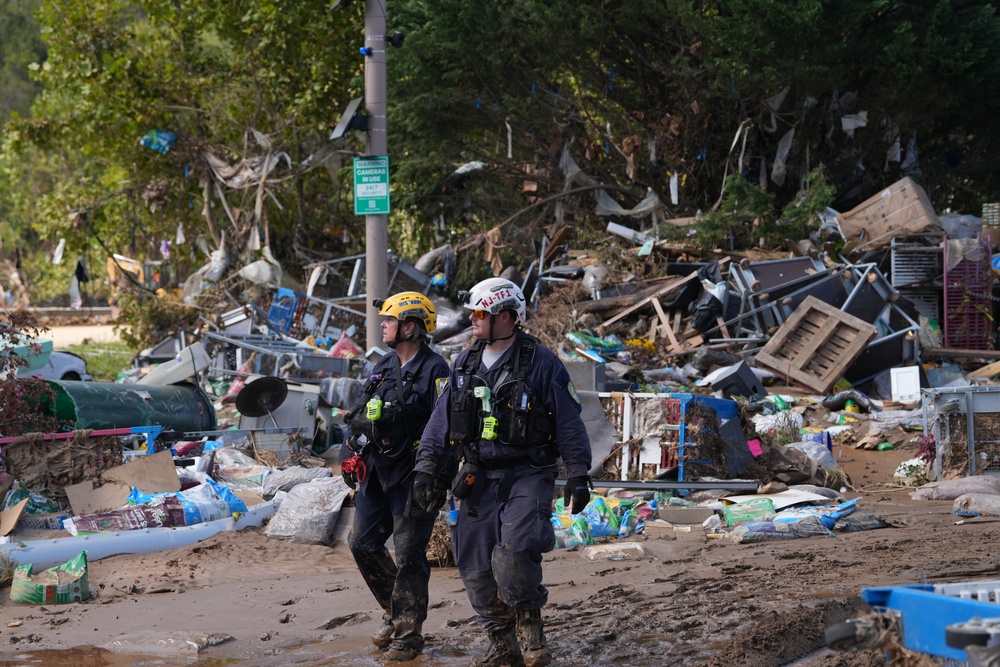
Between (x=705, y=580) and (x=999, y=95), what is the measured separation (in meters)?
14.6

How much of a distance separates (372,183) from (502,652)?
725cm

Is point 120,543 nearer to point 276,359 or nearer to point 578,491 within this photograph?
point 578,491

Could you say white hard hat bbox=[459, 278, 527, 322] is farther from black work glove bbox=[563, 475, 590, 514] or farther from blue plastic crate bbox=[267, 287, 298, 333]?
blue plastic crate bbox=[267, 287, 298, 333]

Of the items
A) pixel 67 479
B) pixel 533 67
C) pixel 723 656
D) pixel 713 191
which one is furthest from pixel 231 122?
pixel 723 656

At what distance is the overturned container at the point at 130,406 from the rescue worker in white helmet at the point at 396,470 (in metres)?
4.38

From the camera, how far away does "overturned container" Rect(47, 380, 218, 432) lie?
899 centimetres

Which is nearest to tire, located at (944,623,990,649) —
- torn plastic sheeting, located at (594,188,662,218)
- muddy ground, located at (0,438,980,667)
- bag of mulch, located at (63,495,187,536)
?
muddy ground, located at (0,438,980,667)

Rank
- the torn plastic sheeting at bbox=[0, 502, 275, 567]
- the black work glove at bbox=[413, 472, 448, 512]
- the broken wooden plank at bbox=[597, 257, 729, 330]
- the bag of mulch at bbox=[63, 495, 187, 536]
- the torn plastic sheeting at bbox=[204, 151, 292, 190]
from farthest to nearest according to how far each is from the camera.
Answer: the torn plastic sheeting at bbox=[204, 151, 292, 190]
the broken wooden plank at bbox=[597, 257, 729, 330]
the bag of mulch at bbox=[63, 495, 187, 536]
the torn plastic sheeting at bbox=[0, 502, 275, 567]
the black work glove at bbox=[413, 472, 448, 512]

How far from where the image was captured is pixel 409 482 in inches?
211

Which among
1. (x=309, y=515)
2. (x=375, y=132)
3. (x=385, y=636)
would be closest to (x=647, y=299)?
(x=375, y=132)

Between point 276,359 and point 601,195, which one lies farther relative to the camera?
point 601,195

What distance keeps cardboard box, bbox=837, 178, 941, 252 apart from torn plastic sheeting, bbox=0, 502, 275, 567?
36.2ft

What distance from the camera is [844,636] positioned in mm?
3029

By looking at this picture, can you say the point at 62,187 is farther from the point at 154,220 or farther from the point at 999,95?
the point at 999,95
